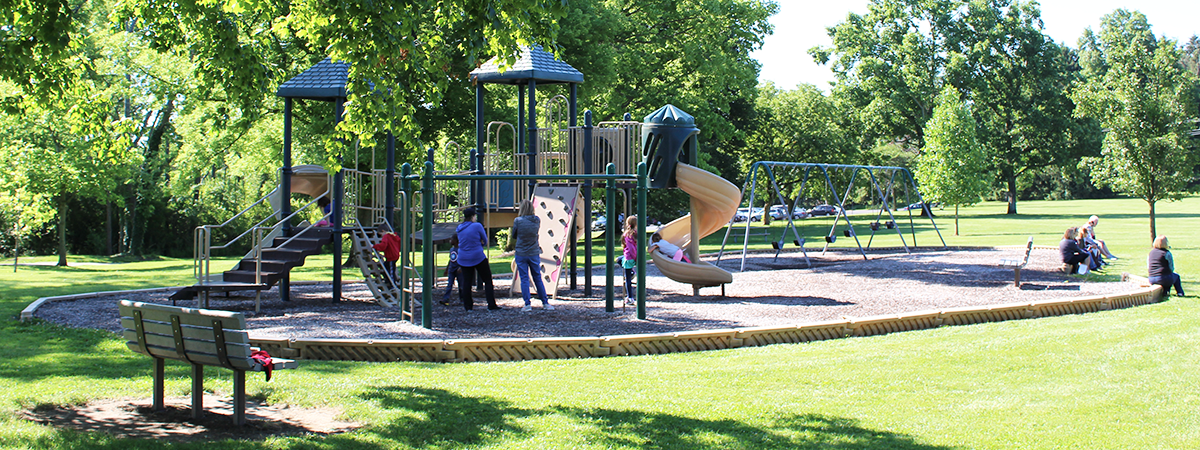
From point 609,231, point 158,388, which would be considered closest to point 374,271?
point 609,231

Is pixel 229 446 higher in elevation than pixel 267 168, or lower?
lower

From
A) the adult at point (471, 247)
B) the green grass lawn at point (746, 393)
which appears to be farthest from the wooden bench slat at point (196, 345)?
the adult at point (471, 247)

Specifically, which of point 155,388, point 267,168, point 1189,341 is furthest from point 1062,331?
point 267,168

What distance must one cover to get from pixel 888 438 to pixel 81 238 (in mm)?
44631

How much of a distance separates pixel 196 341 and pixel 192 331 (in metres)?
0.07

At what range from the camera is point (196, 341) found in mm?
6262

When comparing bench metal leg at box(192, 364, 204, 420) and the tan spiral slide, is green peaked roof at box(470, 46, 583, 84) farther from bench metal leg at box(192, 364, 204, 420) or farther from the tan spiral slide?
bench metal leg at box(192, 364, 204, 420)

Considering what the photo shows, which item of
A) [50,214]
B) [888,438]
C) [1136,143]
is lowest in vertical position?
[888,438]

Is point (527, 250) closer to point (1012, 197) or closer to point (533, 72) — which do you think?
point (533, 72)

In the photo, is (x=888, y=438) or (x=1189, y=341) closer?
(x=888, y=438)

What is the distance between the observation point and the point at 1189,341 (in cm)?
988

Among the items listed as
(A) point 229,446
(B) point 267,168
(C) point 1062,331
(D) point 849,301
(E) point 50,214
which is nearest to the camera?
(A) point 229,446

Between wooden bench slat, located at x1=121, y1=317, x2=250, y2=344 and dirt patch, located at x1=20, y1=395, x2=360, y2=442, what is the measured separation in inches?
23.4

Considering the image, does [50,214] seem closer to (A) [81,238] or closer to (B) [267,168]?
(B) [267,168]
